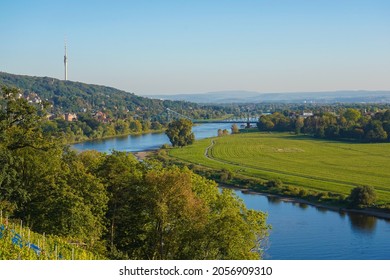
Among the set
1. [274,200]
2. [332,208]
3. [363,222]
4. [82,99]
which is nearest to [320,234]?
[363,222]

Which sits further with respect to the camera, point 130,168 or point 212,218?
point 130,168

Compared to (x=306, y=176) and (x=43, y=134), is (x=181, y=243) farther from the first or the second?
(x=306, y=176)

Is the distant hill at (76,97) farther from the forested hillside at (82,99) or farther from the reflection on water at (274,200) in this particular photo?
the reflection on water at (274,200)

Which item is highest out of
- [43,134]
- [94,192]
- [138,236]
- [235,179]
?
[43,134]

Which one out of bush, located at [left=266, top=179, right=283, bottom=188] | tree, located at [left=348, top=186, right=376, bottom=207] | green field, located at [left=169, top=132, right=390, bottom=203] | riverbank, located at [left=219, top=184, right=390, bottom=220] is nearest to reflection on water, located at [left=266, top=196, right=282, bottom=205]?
riverbank, located at [left=219, top=184, right=390, bottom=220]

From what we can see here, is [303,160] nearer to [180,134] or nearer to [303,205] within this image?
[303,205]
